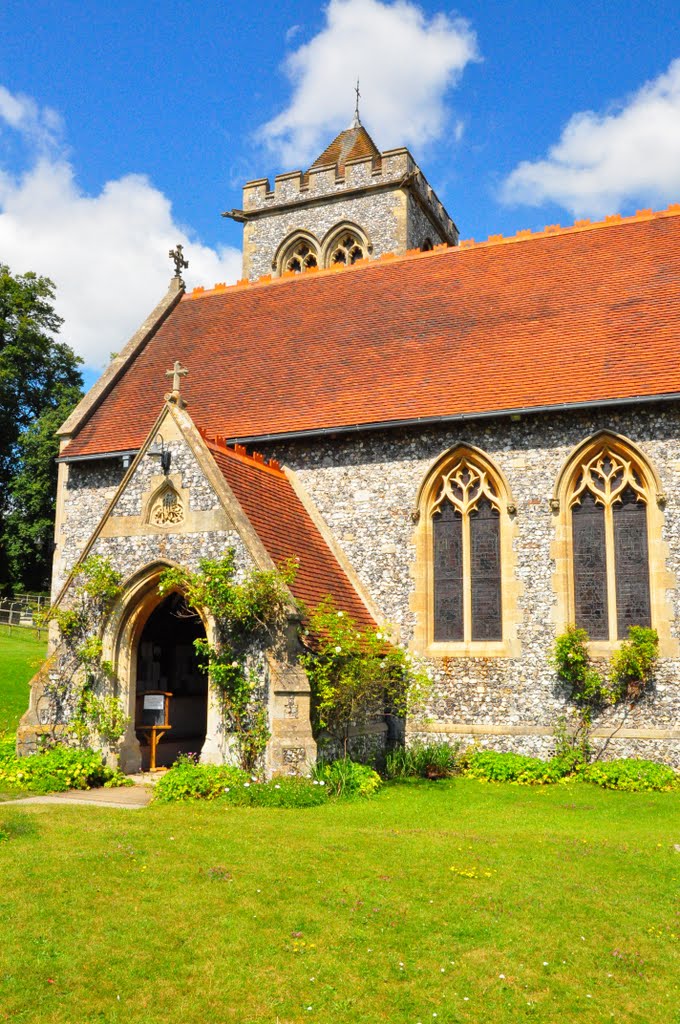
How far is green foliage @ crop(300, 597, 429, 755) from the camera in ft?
40.3

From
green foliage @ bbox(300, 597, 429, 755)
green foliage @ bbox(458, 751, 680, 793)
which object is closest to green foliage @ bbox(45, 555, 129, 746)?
green foliage @ bbox(300, 597, 429, 755)

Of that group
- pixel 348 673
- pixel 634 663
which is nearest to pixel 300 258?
pixel 348 673

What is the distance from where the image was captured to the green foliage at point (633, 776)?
502 inches

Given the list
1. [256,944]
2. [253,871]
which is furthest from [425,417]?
[256,944]

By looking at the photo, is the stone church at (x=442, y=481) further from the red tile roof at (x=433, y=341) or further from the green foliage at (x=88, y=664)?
the green foliage at (x=88, y=664)

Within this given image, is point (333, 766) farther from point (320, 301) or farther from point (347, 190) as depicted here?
point (347, 190)

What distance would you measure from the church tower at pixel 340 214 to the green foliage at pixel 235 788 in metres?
18.8

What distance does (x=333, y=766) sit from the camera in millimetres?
12141

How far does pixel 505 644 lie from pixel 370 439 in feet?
14.3

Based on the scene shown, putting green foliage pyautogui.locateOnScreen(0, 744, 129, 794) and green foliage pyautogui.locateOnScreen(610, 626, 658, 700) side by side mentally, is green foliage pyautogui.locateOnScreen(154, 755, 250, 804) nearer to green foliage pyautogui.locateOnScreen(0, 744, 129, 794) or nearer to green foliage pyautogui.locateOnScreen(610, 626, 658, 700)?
green foliage pyautogui.locateOnScreen(0, 744, 129, 794)

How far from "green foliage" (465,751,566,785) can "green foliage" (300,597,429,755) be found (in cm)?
138

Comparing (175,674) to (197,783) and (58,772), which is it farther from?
(197,783)

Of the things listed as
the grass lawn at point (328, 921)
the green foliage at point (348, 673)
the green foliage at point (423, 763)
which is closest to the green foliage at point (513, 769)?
the green foliage at point (423, 763)

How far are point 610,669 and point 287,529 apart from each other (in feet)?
18.2
